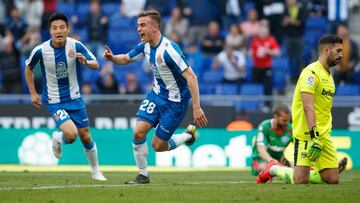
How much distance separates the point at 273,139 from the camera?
16688 millimetres

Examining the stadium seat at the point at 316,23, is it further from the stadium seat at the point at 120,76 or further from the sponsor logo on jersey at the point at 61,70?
the sponsor logo on jersey at the point at 61,70

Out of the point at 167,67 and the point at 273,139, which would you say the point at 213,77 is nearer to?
the point at 273,139

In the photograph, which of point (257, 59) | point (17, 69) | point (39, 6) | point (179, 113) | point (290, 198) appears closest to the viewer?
point (290, 198)

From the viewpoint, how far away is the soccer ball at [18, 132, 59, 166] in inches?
878

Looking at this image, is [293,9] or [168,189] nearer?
[168,189]

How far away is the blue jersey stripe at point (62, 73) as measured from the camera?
1443cm

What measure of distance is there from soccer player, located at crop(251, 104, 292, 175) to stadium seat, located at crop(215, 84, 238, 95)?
7.50 metres

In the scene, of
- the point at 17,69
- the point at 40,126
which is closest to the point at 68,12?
the point at 17,69

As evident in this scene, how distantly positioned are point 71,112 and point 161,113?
1711 mm

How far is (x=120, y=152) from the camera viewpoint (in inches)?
883

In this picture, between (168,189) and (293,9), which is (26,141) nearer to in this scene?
(293,9)

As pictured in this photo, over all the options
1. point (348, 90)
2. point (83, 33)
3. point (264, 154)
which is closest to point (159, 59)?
point (264, 154)

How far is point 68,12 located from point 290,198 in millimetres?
18473

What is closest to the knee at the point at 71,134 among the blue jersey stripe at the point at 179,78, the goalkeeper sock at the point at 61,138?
the goalkeeper sock at the point at 61,138
